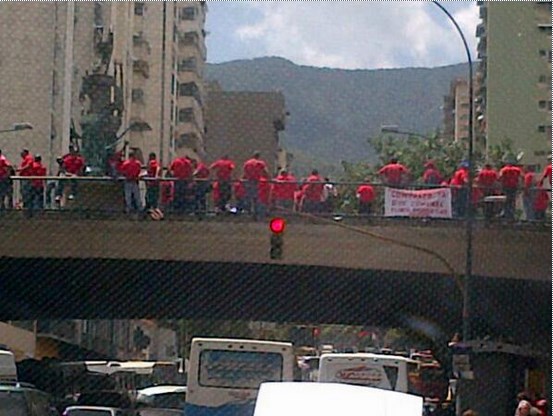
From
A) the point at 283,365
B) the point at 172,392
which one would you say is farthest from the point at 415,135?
the point at 283,365

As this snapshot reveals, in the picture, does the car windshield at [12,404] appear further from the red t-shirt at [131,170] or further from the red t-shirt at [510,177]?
the red t-shirt at [510,177]

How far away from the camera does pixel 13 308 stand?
19.6m

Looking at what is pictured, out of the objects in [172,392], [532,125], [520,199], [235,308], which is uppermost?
[532,125]

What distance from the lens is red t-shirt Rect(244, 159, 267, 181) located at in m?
16.6

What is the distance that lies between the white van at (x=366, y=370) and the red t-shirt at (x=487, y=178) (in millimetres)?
2596

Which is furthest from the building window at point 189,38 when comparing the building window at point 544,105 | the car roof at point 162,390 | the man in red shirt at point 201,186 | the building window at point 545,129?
the man in red shirt at point 201,186

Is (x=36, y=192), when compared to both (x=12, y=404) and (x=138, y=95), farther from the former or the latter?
(x=138, y=95)

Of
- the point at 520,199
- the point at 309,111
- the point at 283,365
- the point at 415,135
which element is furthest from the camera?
the point at 309,111

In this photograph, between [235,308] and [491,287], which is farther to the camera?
[235,308]

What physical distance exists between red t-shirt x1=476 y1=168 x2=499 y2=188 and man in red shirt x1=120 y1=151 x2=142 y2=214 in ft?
14.0

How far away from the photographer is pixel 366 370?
17141mm

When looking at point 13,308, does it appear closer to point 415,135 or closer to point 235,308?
point 235,308

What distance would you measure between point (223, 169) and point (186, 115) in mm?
26839

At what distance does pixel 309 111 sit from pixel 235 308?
6.45 metres
